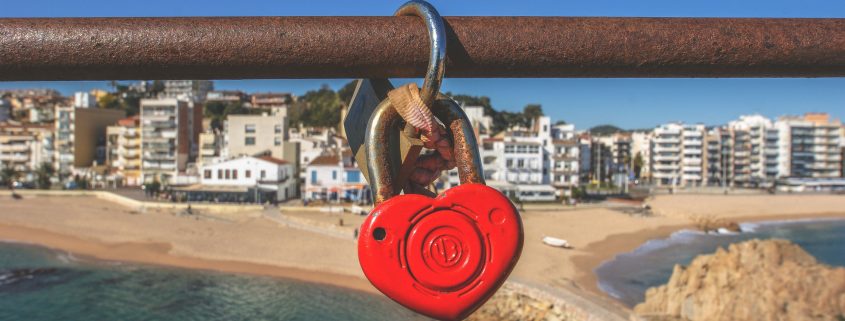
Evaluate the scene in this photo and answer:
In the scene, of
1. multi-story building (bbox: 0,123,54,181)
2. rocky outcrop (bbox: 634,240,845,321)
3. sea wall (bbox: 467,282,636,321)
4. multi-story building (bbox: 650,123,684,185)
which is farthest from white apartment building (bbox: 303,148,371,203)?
multi-story building (bbox: 650,123,684,185)

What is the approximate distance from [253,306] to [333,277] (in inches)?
208

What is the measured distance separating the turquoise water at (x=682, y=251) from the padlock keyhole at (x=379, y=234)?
24.8m

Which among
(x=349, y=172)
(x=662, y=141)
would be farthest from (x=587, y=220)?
(x=662, y=141)

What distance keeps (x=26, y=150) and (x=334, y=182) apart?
137 feet

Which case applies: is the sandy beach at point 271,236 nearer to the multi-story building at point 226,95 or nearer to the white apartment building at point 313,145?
the white apartment building at point 313,145

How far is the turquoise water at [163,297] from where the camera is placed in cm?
2352

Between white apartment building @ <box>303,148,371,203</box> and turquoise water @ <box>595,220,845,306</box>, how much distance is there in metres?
22.4

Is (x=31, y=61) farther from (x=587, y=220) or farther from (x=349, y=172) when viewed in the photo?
(x=349, y=172)

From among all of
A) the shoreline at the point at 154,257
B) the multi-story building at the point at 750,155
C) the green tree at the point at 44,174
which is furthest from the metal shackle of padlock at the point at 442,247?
the multi-story building at the point at 750,155

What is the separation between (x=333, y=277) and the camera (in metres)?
29.7

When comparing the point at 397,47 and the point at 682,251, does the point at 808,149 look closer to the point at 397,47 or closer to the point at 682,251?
the point at 682,251

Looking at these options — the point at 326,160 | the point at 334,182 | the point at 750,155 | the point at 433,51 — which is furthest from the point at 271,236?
the point at 750,155

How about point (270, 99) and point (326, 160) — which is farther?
point (270, 99)

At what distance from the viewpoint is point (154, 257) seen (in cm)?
3422
